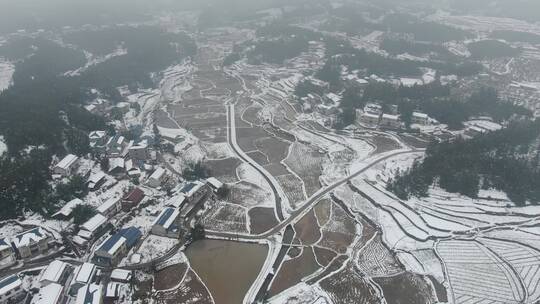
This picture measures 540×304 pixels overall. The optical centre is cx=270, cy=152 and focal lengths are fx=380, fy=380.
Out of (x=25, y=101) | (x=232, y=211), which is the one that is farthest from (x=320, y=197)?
(x=25, y=101)

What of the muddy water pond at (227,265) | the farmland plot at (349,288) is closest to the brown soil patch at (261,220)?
the muddy water pond at (227,265)

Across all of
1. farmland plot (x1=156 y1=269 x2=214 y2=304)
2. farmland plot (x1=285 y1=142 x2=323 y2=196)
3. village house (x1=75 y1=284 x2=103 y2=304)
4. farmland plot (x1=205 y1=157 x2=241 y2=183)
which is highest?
village house (x1=75 y1=284 x2=103 y2=304)

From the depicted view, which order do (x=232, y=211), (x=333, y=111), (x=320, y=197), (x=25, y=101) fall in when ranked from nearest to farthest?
1. (x=232, y=211)
2. (x=320, y=197)
3. (x=25, y=101)
4. (x=333, y=111)

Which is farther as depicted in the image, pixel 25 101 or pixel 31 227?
→ pixel 25 101

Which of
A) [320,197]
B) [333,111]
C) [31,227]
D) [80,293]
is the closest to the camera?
[80,293]

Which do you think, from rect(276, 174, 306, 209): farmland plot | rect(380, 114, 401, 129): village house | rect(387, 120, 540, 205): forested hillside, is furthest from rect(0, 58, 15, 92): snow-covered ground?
rect(387, 120, 540, 205): forested hillside

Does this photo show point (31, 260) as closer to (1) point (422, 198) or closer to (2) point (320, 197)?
(2) point (320, 197)

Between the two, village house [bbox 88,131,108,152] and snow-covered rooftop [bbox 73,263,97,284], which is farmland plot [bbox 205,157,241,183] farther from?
snow-covered rooftop [bbox 73,263,97,284]
